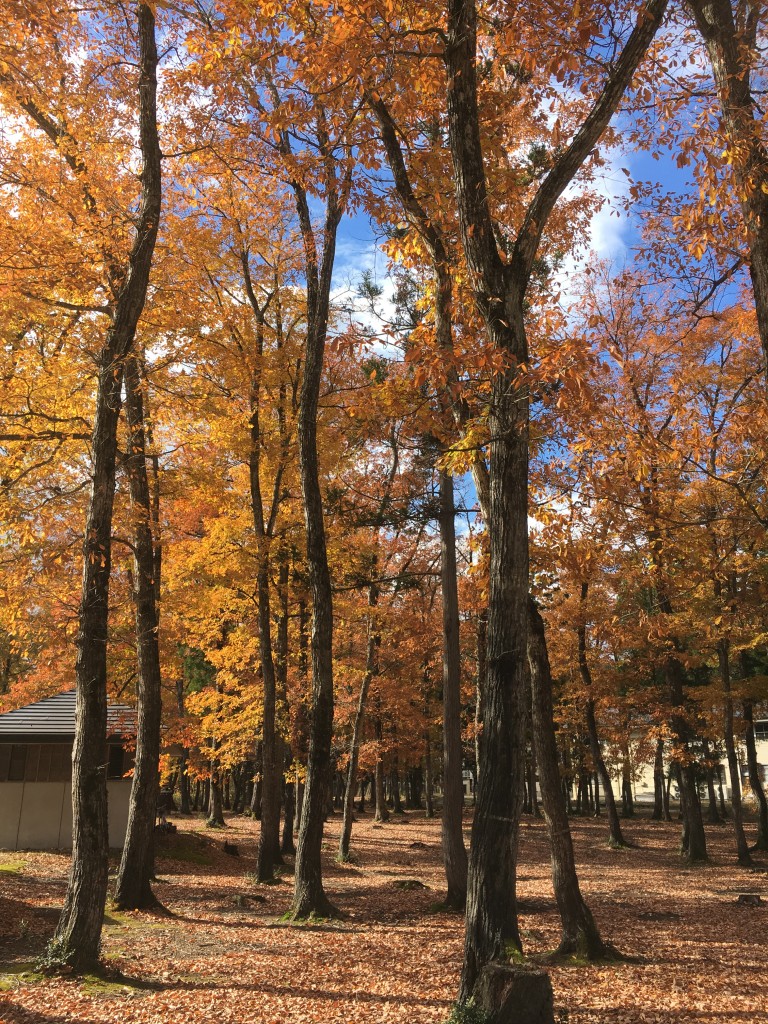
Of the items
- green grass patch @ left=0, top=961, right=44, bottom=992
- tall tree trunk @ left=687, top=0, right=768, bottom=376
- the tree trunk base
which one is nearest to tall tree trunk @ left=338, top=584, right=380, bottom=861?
the tree trunk base

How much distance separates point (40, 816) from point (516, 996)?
1874cm

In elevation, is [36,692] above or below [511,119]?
below

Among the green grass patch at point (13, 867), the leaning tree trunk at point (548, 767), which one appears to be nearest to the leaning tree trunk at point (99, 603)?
the leaning tree trunk at point (548, 767)

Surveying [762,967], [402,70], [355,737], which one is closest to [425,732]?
[355,737]

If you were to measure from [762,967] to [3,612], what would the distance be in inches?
434

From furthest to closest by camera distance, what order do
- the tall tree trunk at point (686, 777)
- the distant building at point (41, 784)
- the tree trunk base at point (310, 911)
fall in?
the tall tree trunk at point (686, 777) < the distant building at point (41, 784) < the tree trunk base at point (310, 911)

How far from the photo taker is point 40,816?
20.2m

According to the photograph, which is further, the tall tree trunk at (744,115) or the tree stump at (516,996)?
the tall tree trunk at (744,115)

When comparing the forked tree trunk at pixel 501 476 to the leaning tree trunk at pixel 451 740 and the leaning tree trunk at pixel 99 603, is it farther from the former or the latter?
the leaning tree trunk at pixel 451 740

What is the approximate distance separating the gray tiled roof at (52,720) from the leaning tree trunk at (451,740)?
9624mm

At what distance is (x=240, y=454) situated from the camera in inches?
644

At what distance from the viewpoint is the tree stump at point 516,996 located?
17.2 feet

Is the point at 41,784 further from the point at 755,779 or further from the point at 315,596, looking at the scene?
the point at 755,779

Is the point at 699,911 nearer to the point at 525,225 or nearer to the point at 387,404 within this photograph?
the point at 387,404
